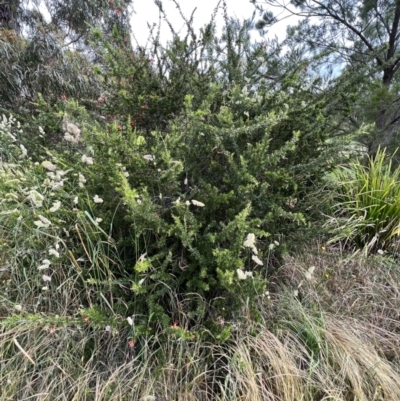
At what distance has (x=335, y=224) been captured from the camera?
1974 mm

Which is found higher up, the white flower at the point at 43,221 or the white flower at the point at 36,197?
the white flower at the point at 36,197

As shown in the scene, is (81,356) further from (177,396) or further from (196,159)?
(196,159)

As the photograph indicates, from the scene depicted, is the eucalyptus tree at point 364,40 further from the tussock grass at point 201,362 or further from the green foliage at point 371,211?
the tussock grass at point 201,362

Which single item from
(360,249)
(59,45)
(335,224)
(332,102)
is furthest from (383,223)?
(59,45)

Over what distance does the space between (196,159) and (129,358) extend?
97 cm

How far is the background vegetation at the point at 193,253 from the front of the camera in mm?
1177

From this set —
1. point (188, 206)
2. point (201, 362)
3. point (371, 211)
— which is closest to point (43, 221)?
point (188, 206)

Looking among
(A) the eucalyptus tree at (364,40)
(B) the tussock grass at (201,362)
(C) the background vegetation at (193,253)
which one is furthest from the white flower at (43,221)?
(A) the eucalyptus tree at (364,40)

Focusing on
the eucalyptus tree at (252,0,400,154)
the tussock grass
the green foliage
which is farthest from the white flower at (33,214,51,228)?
the eucalyptus tree at (252,0,400,154)

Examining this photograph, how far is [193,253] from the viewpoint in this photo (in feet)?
4.29

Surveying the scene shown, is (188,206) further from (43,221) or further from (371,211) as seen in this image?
(371,211)

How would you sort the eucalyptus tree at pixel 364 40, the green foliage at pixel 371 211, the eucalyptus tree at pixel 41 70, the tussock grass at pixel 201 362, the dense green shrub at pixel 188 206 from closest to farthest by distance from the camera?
the tussock grass at pixel 201 362 < the dense green shrub at pixel 188 206 < the green foliage at pixel 371 211 < the eucalyptus tree at pixel 364 40 < the eucalyptus tree at pixel 41 70

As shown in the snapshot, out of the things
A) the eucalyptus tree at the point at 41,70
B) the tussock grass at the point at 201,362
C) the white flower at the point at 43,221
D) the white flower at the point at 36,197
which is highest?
the eucalyptus tree at the point at 41,70

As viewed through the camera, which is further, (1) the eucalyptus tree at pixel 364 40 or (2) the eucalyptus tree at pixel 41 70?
(2) the eucalyptus tree at pixel 41 70
